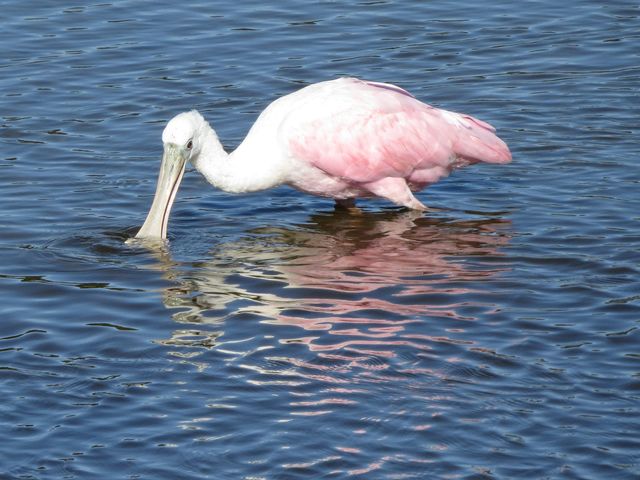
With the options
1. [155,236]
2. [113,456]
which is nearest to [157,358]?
[113,456]

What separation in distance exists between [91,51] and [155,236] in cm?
556

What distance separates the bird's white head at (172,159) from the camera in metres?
12.0

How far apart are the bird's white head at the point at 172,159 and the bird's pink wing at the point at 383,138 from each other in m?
0.78

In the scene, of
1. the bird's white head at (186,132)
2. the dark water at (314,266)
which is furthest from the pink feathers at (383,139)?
the bird's white head at (186,132)

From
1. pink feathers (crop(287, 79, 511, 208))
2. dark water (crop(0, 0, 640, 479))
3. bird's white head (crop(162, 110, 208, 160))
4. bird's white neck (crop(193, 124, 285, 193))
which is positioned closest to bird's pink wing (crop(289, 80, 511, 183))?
pink feathers (crop(287, 79, 511, 208))

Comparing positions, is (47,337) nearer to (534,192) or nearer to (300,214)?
(300,214)

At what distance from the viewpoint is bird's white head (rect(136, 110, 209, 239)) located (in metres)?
12.0

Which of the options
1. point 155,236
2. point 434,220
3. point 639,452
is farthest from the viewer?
point 434,220

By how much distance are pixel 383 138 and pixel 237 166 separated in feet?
4.16

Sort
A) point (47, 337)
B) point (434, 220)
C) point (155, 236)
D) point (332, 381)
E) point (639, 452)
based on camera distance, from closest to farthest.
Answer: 1. point (639, 452)
2. point (332, 381)
3. point (47, 337)
4. point (155, 236)
5. point (434, 220)

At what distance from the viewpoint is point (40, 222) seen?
12500mm

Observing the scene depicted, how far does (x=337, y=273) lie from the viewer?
37.5ft

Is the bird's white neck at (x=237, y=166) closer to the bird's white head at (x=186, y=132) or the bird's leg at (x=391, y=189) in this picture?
the bird's white head at (x=186, y=132)

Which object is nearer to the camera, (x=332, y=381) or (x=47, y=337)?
(x=332, y=381)
